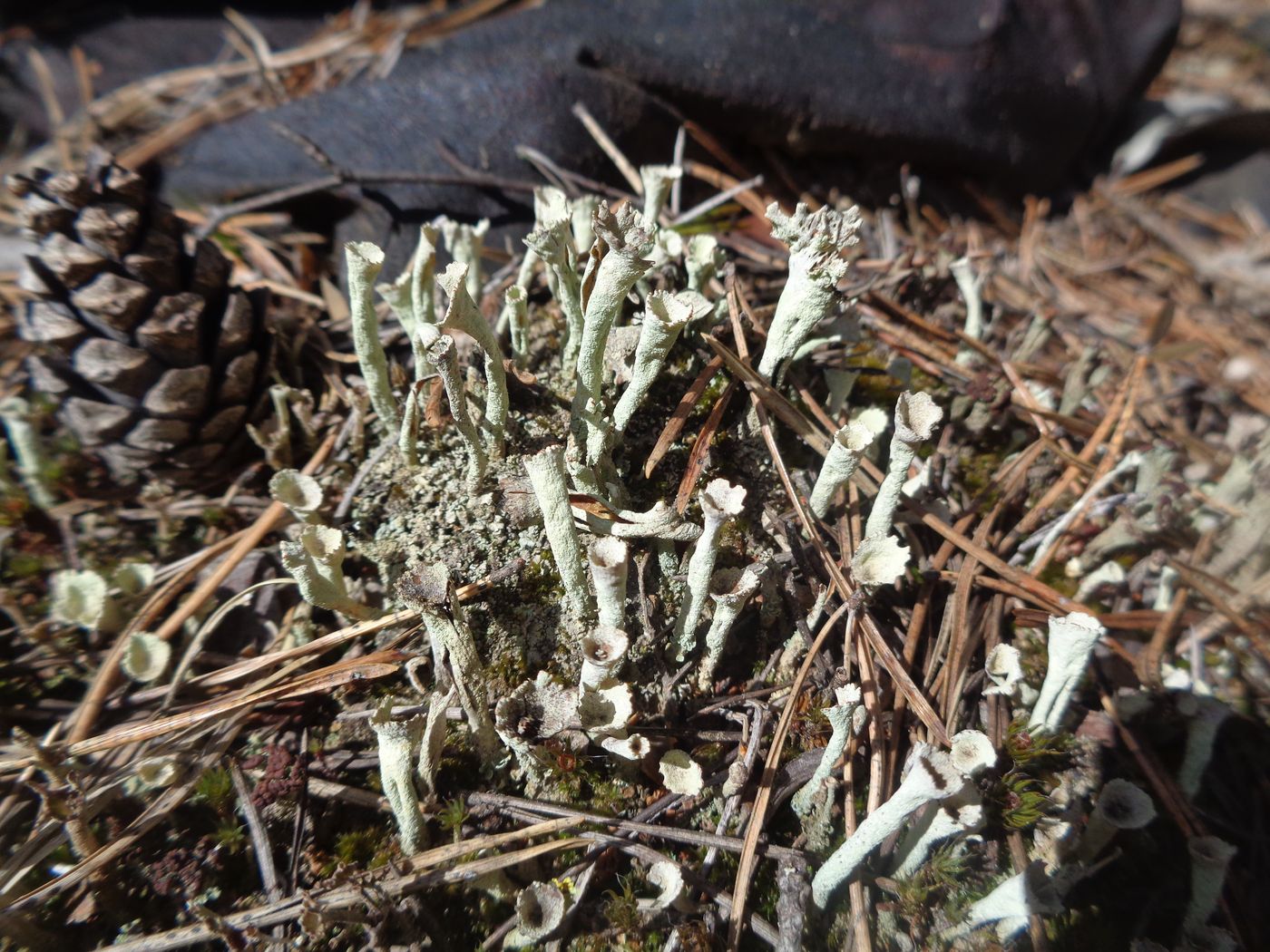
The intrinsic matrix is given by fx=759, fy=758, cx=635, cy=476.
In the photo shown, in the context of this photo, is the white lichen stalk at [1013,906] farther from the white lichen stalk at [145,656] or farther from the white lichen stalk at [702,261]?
the white lichen stalk at [145,656]

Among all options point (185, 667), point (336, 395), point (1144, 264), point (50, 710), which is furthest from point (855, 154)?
point (50, 710)

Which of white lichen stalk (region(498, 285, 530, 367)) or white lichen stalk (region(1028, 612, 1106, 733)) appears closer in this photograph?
white lichen stalk (region(1028, 612, 1106, 733))

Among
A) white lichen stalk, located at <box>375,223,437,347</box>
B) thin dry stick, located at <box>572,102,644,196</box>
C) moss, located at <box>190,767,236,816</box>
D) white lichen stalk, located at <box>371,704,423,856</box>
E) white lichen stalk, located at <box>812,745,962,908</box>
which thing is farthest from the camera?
thin dry stick, located at <box>572,102,644,196</box>

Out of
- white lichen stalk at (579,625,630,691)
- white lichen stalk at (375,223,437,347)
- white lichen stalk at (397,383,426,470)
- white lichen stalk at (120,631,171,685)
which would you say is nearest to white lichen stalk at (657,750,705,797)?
white lichen stalk at (579,625,630,691)

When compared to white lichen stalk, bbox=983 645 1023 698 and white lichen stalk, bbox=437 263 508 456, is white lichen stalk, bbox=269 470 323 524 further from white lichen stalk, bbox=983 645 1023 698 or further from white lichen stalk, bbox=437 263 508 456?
white lichen stalk, bbox=983 645 1023 698

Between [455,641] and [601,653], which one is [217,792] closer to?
[455,641]

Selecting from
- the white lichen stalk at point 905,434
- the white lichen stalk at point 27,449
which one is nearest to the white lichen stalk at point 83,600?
the white lichen stalk at point 27,449
